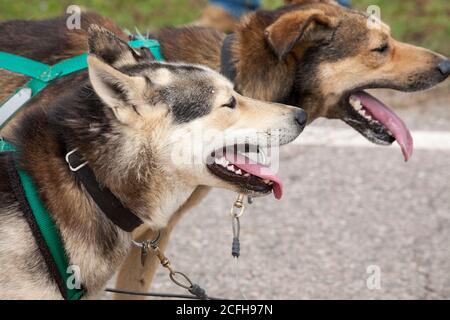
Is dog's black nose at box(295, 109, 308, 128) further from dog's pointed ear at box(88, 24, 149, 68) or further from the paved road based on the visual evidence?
the paved road

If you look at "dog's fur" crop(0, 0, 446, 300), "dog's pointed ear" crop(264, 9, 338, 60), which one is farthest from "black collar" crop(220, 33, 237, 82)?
"dog's pointed ear" crop(264, 9, 338, 60)

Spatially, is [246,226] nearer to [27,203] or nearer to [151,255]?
[151,255]

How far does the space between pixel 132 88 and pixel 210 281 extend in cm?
222

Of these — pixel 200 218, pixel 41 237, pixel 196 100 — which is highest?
pixel 196 100

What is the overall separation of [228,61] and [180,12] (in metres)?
5.30

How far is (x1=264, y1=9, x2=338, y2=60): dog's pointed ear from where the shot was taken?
428 centimetres

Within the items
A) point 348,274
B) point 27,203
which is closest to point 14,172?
point 27,203

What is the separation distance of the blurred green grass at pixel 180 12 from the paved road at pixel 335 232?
2470mm

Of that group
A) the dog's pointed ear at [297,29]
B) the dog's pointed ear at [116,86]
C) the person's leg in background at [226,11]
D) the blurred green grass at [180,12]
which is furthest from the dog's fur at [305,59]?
the blurred green grass at [180,12]

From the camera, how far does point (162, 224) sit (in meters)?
3.65

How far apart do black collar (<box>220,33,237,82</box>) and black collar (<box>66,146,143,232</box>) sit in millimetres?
1178

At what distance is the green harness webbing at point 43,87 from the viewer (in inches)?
134

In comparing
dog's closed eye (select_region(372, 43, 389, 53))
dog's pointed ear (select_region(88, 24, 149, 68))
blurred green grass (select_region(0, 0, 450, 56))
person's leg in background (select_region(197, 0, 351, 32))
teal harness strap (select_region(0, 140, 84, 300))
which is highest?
dog's pointed ear (select_region(88, 24, 149, 68))

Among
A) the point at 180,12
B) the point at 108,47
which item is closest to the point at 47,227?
the point at 108,47
